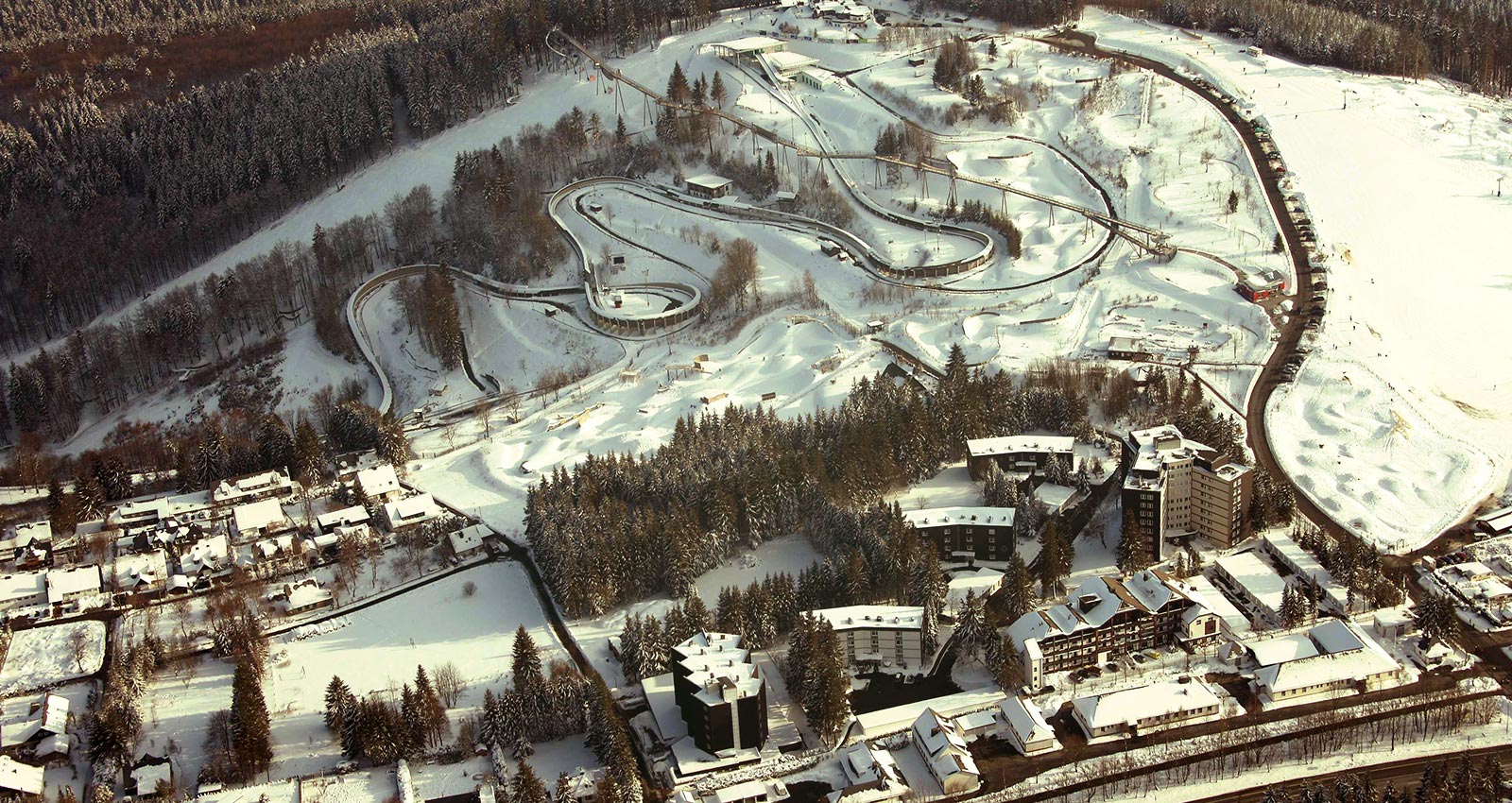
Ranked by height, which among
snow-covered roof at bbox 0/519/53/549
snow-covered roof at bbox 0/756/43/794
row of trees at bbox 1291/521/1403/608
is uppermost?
row of trees at bbox 1291/521/1403/608

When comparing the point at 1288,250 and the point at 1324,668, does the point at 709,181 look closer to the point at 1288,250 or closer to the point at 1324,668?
the point at 1288,250

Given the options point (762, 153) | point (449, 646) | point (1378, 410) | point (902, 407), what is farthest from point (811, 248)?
point (449, 646)

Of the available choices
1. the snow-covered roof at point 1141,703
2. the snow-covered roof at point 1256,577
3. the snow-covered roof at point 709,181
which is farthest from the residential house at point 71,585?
the snow-covered roof at point 709,181

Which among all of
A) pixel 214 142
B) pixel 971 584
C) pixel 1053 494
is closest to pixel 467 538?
pixel 971 584

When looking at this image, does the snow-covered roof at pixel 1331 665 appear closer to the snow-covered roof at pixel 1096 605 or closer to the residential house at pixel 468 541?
the snow-covered roof at pixel 1096 605

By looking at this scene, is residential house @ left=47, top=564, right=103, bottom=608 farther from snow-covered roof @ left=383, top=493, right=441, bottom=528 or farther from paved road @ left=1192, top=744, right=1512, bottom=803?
paved road @ left=1192, top=744, right=1512, bottom=803

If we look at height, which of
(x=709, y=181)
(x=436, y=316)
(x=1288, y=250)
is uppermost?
(x=709, y=181)

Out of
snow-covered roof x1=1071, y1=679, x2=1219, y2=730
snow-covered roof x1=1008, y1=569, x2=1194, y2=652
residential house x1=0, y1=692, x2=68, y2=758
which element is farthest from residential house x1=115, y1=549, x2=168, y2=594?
snow-covered roof x1=1071, y1=679, x2=1219, y2=730
